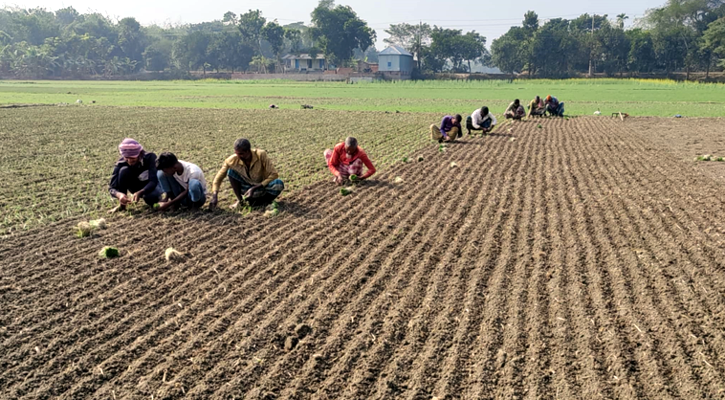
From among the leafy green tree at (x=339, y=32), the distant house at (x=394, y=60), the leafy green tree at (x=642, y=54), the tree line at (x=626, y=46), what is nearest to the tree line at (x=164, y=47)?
the leafy green tree at (x=339, y=32)

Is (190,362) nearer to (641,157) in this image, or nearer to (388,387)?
(388,387)

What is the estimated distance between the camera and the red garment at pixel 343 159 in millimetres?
10109

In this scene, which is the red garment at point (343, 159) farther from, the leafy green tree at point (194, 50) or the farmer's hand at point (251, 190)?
the leafy green tree at point (194, 50)

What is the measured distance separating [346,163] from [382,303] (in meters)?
5.46

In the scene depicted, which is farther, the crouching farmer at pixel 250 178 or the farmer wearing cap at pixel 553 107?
the farmer wearing cap at pixel 553 107

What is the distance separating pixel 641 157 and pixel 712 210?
5.26 meters

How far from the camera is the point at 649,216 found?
800 cm

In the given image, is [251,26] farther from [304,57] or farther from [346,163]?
[346,163]

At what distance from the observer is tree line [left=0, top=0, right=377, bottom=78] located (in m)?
94.7

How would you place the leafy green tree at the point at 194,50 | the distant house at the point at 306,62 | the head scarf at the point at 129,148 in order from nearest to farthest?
the head scarf at the point at 129,148
the distant house at the point at 306,62
the leafy green tree at the point at 194,50

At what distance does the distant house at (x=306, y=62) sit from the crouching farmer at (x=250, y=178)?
91.2 metres

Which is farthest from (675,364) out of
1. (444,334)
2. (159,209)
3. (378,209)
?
(159,209)

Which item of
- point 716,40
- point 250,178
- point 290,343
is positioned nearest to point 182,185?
point 250,178

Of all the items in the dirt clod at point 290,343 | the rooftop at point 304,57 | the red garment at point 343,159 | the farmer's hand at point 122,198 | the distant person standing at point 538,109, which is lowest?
the dirt clod at point 290,343
